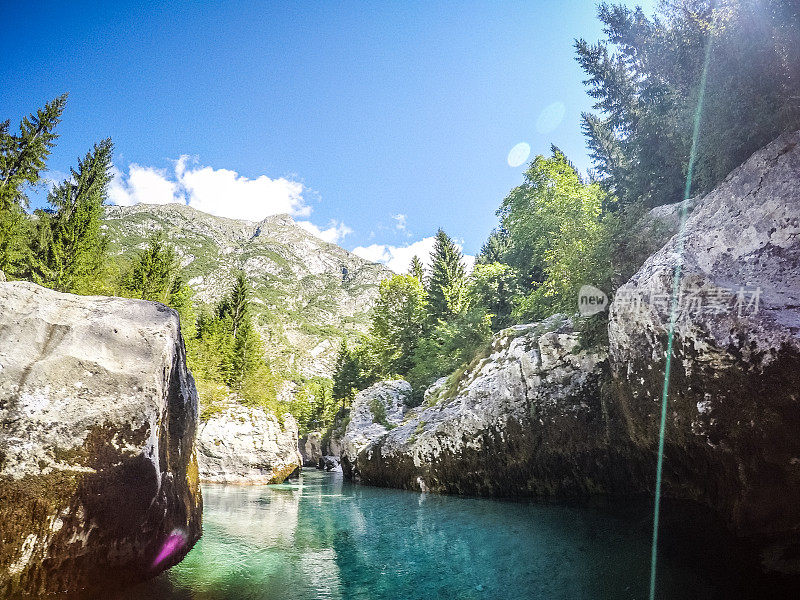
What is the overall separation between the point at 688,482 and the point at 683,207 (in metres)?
6.79

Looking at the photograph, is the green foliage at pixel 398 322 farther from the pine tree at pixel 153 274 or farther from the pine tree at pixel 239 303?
the pine tree at pixel 153 274

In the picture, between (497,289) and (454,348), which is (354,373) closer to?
(454,348)

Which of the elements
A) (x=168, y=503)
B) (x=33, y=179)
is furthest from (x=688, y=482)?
(x=33, y=179)

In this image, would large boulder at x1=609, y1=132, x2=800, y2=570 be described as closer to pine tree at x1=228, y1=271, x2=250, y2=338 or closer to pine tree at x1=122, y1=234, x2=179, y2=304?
pine tree at x1=122, y1=234, x2=179, y2=304

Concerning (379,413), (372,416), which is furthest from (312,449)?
(379,413)

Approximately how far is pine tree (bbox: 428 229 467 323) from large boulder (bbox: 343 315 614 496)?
18.9m

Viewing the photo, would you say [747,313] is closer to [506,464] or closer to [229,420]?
[506,464]

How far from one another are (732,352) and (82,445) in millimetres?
9438

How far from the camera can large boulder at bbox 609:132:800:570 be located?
221 inches

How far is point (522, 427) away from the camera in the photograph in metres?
12.7

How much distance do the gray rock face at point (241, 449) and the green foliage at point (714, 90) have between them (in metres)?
24.6

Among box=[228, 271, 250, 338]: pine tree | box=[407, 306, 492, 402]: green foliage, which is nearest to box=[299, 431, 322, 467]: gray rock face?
box=[228, 271, 250, 338]: pine tree

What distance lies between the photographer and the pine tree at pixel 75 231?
2394cm

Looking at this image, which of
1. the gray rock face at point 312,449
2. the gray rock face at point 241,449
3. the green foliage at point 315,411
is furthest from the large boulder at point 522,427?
the green foliage at point 315,411
